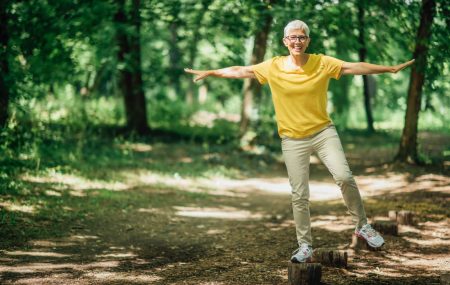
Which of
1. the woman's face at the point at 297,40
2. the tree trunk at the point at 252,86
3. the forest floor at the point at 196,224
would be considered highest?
the woman's face at the point at 297,40

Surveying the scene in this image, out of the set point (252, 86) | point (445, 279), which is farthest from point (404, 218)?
point (252, 86)

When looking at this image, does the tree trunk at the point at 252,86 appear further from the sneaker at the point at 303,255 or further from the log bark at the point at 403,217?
the sneaker at the point at 303,255

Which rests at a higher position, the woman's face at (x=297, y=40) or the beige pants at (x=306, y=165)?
the woman's face at (x=297, y=40)

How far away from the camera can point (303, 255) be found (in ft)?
18.1

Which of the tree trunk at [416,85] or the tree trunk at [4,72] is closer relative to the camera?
the tree trunk at [4,72]

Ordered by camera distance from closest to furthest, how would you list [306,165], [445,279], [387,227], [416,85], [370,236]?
[445,279]
[306,165]
[370,236]
[387,227]
[416,85]

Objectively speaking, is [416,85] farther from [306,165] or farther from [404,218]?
[306,165]

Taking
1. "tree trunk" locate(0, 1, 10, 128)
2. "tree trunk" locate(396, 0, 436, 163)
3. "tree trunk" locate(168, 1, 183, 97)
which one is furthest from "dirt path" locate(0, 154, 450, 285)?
"tree trunk" locate(168, 1, 183, 97)

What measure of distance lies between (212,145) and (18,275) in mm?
12237

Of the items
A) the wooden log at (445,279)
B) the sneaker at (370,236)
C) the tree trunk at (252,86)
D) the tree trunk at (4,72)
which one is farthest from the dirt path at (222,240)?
the tree trunk at (252,86)

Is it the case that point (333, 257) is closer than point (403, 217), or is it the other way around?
point (333, 257)

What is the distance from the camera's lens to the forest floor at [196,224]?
590cm

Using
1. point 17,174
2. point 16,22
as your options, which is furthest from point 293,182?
point 16,22

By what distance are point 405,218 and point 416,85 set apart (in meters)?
5.51
